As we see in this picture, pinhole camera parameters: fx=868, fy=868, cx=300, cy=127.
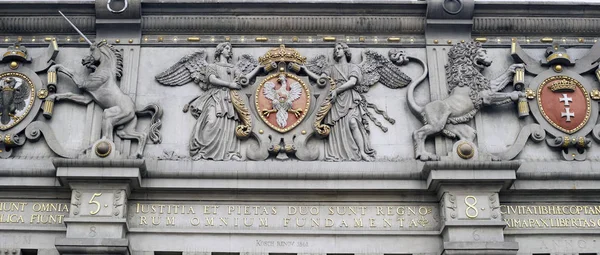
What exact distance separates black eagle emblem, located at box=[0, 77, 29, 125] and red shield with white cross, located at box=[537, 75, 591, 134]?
1350cm

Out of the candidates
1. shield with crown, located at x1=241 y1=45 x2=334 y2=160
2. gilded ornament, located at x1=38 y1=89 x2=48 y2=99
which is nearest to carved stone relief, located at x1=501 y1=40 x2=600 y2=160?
shield with crown, located at x1=241 y1=45 x2=334 y2=160

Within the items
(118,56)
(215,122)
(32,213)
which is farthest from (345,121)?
(32,213)

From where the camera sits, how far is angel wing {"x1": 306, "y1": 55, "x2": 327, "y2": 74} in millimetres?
22969

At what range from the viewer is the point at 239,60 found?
23.2 meters

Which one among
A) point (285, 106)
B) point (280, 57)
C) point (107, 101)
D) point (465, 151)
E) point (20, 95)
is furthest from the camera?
point (280, 57)

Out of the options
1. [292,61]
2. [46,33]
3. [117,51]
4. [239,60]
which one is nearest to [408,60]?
[292,61]

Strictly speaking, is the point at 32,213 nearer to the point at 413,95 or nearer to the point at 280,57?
the point at 280,57

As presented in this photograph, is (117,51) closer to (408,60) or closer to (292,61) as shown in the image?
(292,61)

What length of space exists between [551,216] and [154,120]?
1018cm

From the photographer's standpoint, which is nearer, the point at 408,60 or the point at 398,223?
the point at 398,223

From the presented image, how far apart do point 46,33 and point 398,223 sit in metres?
10.9

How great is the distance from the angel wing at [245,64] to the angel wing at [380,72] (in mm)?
2892

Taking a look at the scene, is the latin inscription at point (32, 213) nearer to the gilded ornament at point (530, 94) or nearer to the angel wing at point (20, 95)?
the angel wing at point (20, 95)

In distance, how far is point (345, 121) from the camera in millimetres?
22172
